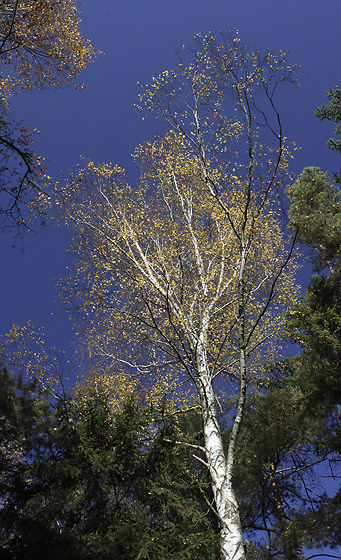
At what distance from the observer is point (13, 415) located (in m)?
5.19

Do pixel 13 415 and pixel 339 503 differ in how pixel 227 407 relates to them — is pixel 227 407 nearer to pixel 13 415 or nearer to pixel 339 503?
pixel 339 503

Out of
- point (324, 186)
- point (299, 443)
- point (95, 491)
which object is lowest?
point (95, 491)

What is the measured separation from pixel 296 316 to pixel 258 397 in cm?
291

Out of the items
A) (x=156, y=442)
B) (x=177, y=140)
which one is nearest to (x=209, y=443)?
(x=156, y=442)

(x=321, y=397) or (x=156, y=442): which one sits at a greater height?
(x=321, y=397)

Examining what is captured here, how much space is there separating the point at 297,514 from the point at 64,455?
7.49 meters

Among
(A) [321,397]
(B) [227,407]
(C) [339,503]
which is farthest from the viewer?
(B) [227,407]

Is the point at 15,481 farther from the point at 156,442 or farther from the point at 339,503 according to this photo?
the point at 339,503

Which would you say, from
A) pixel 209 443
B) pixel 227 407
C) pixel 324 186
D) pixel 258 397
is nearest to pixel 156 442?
pixel 209 443

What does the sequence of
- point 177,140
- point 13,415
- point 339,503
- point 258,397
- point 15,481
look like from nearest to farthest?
point 15,481 → point 13,415 → point 339,503 → point 177,140 → point 258,397

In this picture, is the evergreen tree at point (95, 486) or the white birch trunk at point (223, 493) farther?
the white birch trunk at point (223, 493)

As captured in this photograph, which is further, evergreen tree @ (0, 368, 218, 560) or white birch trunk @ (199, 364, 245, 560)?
white birch trunk @ (199, 364, 245, 560)

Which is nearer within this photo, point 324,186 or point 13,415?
point 13,415

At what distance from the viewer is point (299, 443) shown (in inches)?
384
